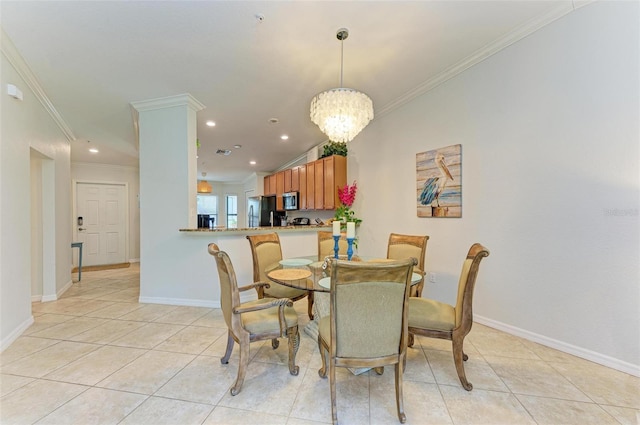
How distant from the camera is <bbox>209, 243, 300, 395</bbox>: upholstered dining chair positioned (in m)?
1.74

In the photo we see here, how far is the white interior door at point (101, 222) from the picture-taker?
20.9ft

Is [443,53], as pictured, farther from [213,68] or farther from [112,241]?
[112,241]

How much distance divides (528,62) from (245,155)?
540 cm

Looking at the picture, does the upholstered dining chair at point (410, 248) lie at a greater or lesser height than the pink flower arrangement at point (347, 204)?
lesser

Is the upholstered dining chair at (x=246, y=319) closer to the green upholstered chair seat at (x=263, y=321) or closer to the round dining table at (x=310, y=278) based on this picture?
the green upholstered chair seat at (x=263, y=321)

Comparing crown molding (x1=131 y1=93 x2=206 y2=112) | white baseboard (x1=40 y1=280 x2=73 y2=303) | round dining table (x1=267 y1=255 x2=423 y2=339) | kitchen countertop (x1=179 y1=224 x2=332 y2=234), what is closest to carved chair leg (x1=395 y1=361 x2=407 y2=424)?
round dining table (x1=267 y1=255 x2=423 y2=339)

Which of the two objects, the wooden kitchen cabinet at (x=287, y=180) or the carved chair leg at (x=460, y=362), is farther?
the wooden kitchen cabinet at (x=287, y=180)

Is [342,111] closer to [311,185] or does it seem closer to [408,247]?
[408,247]

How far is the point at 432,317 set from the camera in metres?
1.88

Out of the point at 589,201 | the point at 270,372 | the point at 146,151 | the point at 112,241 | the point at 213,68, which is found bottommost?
the point at 270,372

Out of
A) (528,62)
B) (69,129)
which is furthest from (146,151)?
(528,62)

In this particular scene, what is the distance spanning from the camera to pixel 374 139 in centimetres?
412

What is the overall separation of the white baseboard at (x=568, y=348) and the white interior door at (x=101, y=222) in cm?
791

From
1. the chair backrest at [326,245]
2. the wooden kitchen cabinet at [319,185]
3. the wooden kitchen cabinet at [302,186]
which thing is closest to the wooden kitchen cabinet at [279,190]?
the wooden kitchen cabinet at [302,186]
